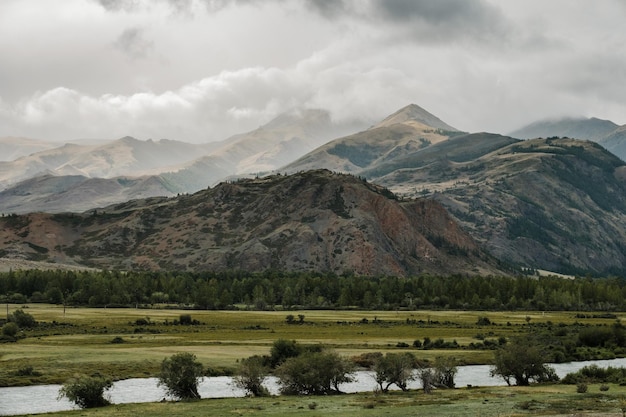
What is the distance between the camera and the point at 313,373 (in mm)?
96812

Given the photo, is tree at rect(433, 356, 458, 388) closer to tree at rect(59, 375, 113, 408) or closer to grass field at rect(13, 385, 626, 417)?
grass field at rect(13, 385, 626, 417)

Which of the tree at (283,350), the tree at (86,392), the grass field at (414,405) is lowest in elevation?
the grass field at (414,405)

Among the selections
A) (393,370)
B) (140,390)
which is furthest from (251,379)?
(393,370)

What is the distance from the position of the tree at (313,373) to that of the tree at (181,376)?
466 inches

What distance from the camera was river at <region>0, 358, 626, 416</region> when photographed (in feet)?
299

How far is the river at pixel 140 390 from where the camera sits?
9125 cm

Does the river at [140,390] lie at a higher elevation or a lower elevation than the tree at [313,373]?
lower

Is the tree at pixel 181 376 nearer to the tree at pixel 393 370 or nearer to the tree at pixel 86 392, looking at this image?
the tree at pixel 86 392

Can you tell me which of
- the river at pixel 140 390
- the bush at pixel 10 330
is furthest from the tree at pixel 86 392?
the bush at pixel 10 330

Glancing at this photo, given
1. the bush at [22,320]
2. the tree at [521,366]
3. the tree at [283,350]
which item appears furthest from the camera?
the bush at [22,320]

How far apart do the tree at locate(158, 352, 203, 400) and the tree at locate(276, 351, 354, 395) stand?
11828 millimetres

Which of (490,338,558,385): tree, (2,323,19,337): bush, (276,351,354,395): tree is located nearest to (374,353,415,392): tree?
(276,351,354,395): tree

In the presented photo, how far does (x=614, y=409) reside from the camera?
7462 cm

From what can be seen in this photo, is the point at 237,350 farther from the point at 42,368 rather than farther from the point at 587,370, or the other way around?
the point at 587,370
